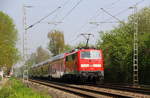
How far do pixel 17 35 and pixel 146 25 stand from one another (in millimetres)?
19486

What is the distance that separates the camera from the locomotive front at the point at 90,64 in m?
31.0

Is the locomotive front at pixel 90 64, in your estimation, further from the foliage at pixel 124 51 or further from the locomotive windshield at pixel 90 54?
the foliage at pixel 124 51

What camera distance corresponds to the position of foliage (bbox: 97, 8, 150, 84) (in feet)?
115

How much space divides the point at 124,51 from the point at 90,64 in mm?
8656

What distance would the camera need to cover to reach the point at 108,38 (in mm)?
46844

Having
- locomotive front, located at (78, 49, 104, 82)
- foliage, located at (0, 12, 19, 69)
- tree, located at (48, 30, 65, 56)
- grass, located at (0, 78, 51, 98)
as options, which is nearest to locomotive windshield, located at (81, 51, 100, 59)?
locomotive front, located at (78, 49, 104, 82)

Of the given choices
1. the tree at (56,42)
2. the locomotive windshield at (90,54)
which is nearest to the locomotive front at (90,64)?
the locomotive windshield at (90,54)

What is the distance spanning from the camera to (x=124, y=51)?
3906 cm

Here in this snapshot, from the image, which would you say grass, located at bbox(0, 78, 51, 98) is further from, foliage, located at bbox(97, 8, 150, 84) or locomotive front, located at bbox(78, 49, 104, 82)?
foliage, located at bbox(97, 8, 150, 84)

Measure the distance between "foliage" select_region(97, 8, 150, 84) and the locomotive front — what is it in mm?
4890

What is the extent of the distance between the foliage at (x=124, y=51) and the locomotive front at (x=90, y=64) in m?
4.89

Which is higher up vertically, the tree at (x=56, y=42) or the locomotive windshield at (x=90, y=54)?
the tree at (x=56, y=42)

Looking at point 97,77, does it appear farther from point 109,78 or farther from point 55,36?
point 55,36

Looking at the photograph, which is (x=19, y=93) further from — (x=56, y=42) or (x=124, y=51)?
(x=56, y=42)
